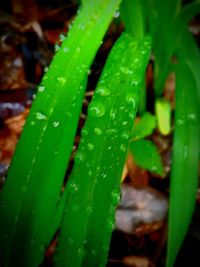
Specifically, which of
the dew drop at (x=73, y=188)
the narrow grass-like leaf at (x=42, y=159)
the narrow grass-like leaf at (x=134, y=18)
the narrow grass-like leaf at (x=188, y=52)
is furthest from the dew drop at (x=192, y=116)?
the dew drop at (x=73, y=188)

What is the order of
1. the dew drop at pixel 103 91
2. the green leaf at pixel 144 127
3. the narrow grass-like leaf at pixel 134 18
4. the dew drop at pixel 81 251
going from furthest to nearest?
the green leaf at pixel 144 127 < the narrow grass-like leaf at pixel 134 18 < the dew drop at pixel 103 91 < the dew drop at pixel 81 251

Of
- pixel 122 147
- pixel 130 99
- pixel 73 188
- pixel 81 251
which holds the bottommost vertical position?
pixel 81 251

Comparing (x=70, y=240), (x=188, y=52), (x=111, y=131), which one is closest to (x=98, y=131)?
(x=111, y=131)

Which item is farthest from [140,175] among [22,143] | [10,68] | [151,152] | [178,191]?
[10,68]

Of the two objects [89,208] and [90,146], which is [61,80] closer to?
[90,146]

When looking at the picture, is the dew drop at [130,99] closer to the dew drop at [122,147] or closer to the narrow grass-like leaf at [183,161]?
the dew drop at [122,147]

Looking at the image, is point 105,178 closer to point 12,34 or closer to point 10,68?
point 10,68
